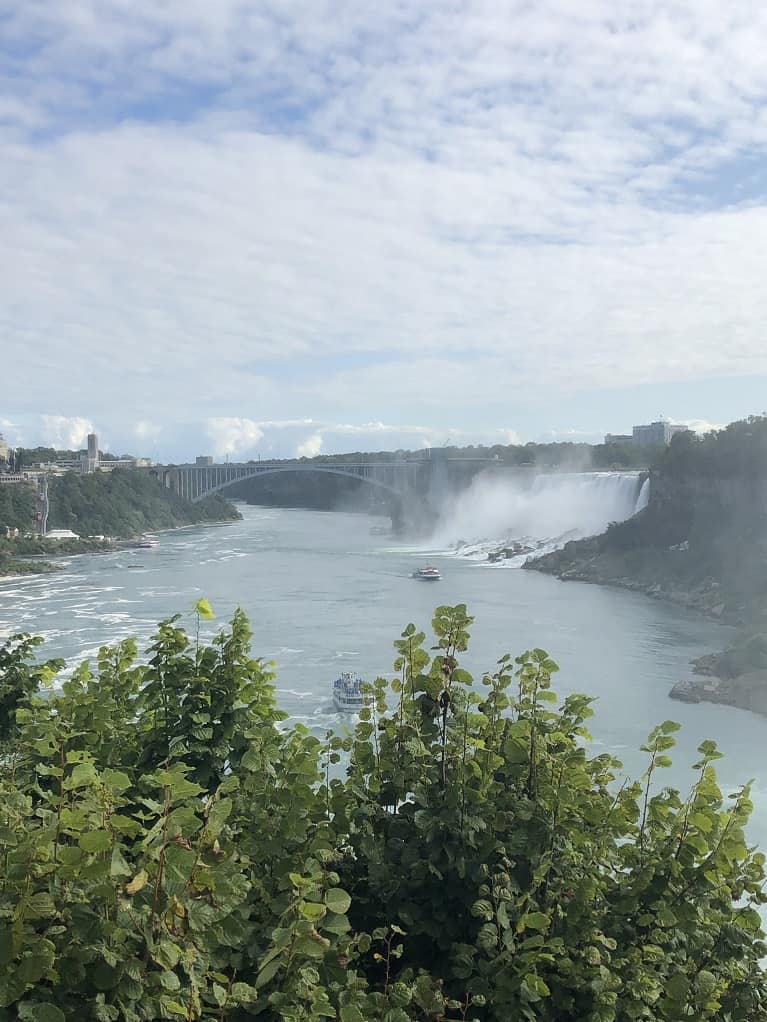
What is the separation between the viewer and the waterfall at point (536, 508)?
76.4 feet

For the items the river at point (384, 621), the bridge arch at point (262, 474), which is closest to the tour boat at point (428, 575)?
the river at point (384, 621)

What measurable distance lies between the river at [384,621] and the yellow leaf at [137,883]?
2918 millimetres

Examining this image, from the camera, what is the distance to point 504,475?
3198 cm

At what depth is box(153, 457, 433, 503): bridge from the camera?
31.5 m

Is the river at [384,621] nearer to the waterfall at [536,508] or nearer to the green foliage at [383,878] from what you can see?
the green foliage at [383,878]

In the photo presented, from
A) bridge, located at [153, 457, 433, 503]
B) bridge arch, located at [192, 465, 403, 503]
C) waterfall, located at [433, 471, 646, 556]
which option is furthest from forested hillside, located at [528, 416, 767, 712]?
bridge, located at [153, 457, 433, 503]

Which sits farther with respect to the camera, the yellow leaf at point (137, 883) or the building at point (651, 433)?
the building at point (651, 433)

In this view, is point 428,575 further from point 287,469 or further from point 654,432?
point 654,432

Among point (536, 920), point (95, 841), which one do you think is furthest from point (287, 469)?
point (95, 841)

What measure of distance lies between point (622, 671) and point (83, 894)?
9.54 meters

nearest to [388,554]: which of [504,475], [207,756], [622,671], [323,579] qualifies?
[323,579]

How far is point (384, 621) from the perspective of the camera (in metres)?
12.7

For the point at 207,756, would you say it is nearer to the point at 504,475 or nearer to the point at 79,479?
the point at 504,475

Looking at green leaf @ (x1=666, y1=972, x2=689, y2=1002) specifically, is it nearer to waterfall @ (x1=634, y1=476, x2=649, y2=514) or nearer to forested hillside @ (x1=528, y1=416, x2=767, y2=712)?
forested hillside @ (x1=528, y1=416, x2=767, y2=712)
